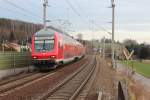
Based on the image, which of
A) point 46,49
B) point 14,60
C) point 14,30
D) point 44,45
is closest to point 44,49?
point 46,49

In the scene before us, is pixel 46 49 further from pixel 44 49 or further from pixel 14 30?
pixel 14 30

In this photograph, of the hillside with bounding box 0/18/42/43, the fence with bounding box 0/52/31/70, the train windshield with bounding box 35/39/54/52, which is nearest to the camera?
the fence with bounding box 0/52/31/70

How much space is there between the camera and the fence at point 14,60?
27.1 meters

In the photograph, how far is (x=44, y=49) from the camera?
106ft

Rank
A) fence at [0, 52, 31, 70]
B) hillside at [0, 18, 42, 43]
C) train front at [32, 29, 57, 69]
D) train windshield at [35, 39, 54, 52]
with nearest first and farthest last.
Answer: fence at [0, 52, 31, 70], train front at [32, 29, 57, 69], train windshield at [35, 39, 54, 52], hillside at [0, 18, 42, 43]

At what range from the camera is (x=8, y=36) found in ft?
356

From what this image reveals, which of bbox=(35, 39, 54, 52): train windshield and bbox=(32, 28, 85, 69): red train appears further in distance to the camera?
bbox=(35, 39, 54, 52): train windshield

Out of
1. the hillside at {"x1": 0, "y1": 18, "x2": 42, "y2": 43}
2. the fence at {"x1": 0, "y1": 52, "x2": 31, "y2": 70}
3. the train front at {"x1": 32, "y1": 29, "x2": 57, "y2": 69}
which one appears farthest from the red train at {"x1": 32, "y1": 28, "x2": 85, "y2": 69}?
the hillside at {"x1": 0, "y1": 18, "x2": 42, "y2": 43}

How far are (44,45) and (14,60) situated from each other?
3.65 m

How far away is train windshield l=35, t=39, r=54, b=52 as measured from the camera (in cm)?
3222

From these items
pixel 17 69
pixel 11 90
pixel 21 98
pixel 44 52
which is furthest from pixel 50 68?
pixel 21 98

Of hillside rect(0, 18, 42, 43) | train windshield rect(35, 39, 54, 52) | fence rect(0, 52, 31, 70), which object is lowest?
fence rect(0, 52, 31, 70)

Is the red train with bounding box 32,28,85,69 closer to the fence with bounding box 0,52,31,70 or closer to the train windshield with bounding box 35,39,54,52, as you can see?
the train windshield with bounding box 35,39,54,52

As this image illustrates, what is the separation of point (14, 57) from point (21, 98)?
46.2 ft
